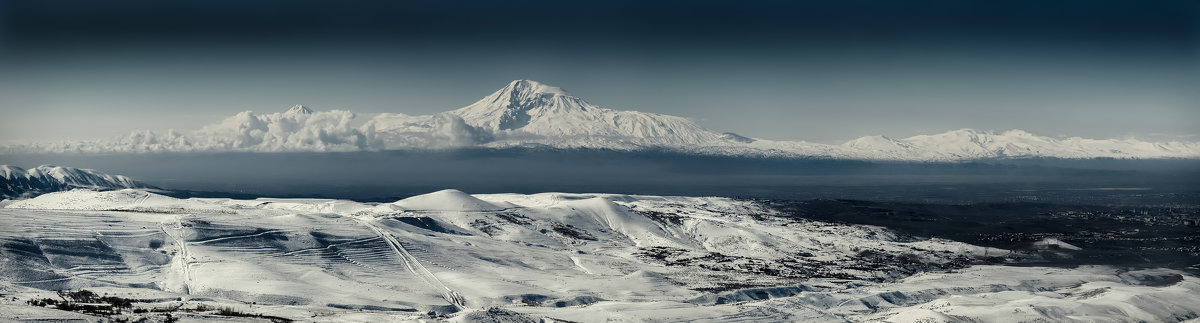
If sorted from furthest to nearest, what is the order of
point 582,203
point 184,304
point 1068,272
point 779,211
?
1. point 779,211
2. point 582,203
3. point 1068,272
4. point 184,304

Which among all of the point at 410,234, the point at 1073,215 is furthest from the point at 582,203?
the point at 1073,215

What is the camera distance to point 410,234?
10575cm

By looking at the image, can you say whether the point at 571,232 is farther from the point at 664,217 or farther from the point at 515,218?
the point at 664,217

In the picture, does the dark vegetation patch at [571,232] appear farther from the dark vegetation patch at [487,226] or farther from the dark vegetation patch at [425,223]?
the dark vegetation patch at [425,223]

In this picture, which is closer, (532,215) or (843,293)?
(843,293)

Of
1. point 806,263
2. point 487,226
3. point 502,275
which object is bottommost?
point 806,263

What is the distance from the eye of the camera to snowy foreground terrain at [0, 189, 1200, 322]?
65.6 m

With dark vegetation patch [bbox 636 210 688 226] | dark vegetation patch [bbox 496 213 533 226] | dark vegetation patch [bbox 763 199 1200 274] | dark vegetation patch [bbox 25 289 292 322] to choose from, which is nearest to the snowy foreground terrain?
dark vegetation patch [bbox 25 289 292 322]

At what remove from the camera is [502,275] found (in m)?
87.3

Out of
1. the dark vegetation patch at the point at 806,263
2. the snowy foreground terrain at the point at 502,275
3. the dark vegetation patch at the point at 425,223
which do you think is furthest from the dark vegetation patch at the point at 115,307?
the dark vegetation patch at the point at 425,223

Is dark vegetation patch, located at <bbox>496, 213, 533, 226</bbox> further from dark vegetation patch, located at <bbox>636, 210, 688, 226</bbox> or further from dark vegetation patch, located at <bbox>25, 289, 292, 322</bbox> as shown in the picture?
dark vegetation patch, located at <bbox>25, 289, 292, 322</bbox>

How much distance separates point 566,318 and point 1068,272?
6983cm

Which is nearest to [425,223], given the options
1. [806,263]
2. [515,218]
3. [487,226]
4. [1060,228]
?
[487,226]

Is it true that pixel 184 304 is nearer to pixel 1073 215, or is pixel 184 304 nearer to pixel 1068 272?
pixel 1068 272
